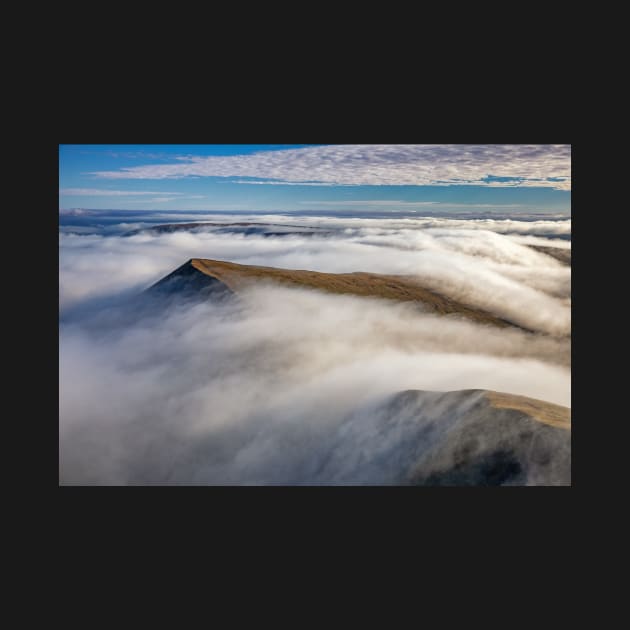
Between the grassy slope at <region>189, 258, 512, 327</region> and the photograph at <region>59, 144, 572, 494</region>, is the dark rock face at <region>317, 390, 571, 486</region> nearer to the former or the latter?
the photograph at <region>59, 144, 572, 494</region>

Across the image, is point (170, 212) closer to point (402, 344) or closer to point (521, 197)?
point (402, 344)

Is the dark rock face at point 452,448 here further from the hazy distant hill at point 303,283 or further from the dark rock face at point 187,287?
the dark rock face at point 187,287

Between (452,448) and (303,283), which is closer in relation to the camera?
(452,448)

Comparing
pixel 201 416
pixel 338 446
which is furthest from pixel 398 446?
pixel 201 416

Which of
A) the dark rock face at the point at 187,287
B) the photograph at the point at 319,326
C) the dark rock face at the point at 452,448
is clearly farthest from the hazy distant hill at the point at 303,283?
the dark rock face at the point at 452,448

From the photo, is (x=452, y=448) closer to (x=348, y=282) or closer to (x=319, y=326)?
(x=319, y=326)

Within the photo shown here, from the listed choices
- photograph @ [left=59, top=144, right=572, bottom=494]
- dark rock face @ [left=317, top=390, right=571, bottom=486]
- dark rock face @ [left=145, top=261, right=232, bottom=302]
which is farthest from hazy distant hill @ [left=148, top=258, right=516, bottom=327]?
dark rock face @ [left=317, top=390, right=571, bottom=486]

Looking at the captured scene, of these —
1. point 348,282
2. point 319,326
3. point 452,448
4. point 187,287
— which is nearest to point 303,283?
point 348,282

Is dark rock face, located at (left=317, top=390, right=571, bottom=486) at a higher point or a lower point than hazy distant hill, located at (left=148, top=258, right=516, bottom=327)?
lower
